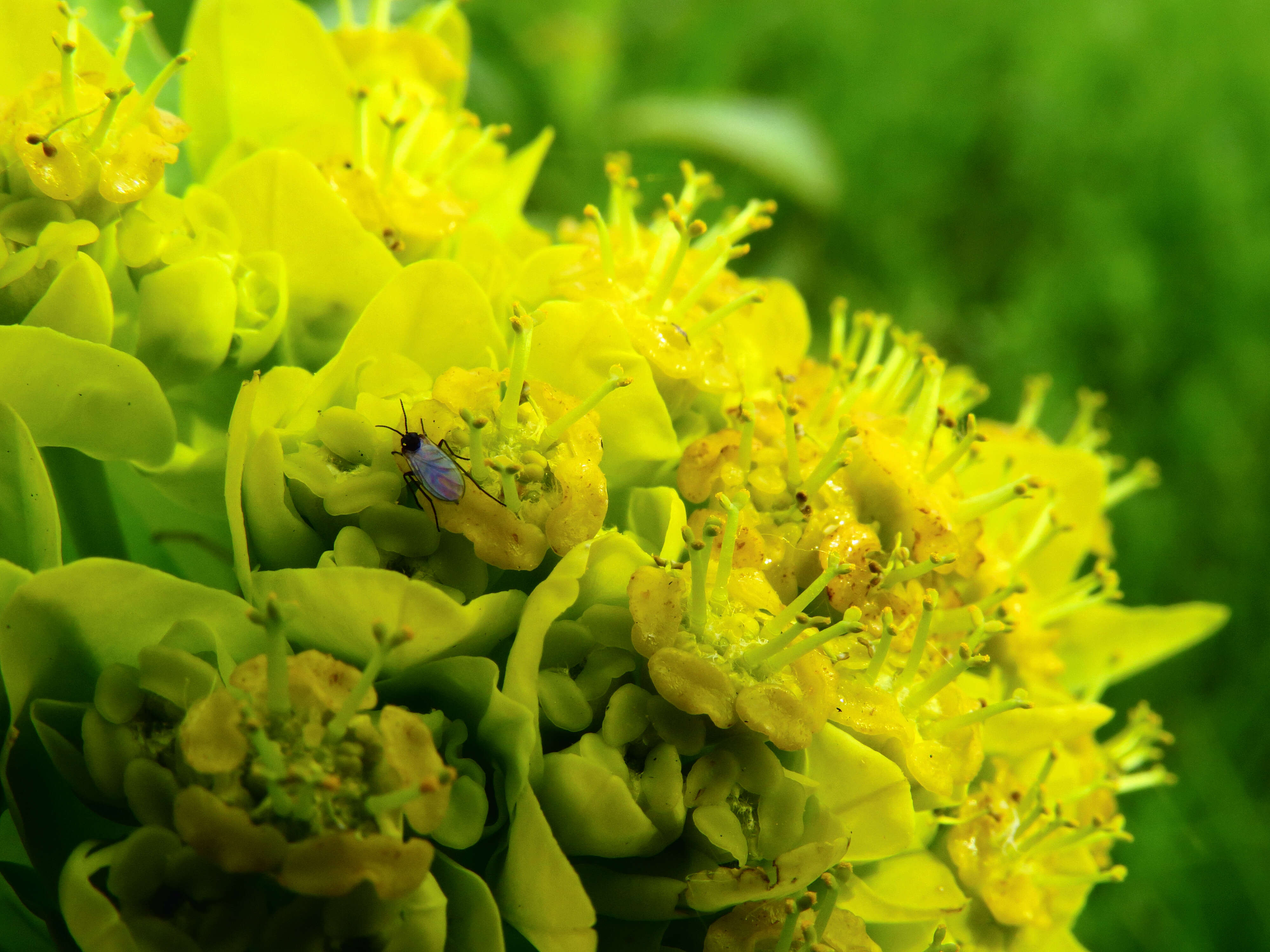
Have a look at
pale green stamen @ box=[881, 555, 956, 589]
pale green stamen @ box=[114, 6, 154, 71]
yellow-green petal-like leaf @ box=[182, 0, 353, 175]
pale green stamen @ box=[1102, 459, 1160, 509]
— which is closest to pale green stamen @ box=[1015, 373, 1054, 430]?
pale green stamen @ box=[1102, 459, 1160, 509]

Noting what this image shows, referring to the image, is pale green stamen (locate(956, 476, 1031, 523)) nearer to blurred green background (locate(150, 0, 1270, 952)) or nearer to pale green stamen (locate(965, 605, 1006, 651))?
pale green stamen (locate(965, 605, 1006, 651))

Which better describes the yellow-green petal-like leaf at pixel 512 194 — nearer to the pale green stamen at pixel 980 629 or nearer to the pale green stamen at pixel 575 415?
the pale green stamen at pixel 575 415

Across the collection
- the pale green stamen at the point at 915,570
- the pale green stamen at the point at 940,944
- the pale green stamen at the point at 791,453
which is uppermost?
the pale green stamen at the point at 791,453

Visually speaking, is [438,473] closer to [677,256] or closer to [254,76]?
[677,256]

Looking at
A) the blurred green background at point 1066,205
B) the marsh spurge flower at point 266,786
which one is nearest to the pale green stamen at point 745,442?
the marsh spurge flower at point 266,786

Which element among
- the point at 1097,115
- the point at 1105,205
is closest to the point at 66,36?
the point at 1105,205

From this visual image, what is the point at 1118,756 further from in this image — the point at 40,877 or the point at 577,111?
the point at 577,111
